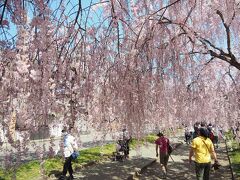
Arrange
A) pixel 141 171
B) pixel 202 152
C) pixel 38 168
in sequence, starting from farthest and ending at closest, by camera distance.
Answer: pixel 141 171 → pixel 38 168 → pixel 202 152

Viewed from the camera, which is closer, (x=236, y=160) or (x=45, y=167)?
(x=45, y=167)

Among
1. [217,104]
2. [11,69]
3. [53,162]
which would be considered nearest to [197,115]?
[217,104]

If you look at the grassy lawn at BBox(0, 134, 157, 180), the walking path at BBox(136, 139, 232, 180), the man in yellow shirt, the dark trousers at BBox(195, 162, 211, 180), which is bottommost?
the walking path at BBox(136, 139, 232, 180)

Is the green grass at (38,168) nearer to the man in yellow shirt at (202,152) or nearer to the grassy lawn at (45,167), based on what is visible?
the grassy lawn at (45,167)

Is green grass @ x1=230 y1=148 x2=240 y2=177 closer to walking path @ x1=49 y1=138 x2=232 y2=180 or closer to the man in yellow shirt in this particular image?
walking path @ x1=49 y1=138 x2=232 y2=180

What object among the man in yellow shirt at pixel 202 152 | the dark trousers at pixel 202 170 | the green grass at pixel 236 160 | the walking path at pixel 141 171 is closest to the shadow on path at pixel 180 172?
the walking path at pixel 141 171

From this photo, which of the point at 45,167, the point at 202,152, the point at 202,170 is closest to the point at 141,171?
the point at 45,167

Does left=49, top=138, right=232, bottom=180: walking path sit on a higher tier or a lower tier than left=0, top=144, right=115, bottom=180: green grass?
lower

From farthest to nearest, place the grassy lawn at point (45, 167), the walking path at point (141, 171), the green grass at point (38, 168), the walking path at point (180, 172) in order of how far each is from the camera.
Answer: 1. the walking path at point (180, 172)
2. the walking path at point (141, 171)
3. the green grass at point (38, 168)
4. the grassy lawn at point (45, 167)

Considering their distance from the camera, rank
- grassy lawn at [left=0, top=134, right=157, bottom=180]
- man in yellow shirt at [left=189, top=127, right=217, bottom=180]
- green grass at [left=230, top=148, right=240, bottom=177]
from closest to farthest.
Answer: man in yellow shirt at [left=189, top=127, right=217, bottom=180] < grassy lawn at [left=0, top=134, right=157, bottom=180] < green grass at [left=230, top=148, right=240, bottom=177]

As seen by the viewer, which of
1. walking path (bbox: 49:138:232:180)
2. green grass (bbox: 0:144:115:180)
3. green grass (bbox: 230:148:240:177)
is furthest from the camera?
green grass (bbox: 230:148:240:177)

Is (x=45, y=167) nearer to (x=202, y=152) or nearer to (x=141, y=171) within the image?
(x=141, y=171)

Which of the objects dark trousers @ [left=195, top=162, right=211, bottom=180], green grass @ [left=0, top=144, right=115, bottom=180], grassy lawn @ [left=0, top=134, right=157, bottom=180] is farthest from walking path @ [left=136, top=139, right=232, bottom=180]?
dark trousers @ [left=195, top=162, right=211, bottom=180]

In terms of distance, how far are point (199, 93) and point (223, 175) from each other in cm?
303
